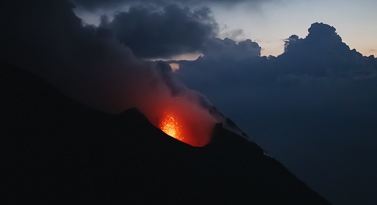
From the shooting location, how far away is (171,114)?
67125mm

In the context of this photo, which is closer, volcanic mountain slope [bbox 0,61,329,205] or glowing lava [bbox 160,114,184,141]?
volcanic mountain slope [bbox 0,61,329,205]

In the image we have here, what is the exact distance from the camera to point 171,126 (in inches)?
2537

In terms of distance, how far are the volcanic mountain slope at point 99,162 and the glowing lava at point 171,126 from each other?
8699mm

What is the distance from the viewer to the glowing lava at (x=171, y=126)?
62.1 metres

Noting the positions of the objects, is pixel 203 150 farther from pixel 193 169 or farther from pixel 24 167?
pixel 24 167

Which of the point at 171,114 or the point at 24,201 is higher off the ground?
the point at 171,114

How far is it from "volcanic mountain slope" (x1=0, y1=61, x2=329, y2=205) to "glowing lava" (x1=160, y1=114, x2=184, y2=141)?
870 cm

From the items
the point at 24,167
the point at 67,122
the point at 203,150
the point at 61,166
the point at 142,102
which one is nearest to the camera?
the point at 24,167

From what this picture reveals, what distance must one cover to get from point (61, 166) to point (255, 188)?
106 feet

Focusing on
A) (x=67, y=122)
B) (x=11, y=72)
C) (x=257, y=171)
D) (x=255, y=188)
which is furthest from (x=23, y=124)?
(x=257, y=171)

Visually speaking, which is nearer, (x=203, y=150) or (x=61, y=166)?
(x=61, y=166)

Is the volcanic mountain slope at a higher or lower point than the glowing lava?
lower

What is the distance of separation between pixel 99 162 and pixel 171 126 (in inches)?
1092

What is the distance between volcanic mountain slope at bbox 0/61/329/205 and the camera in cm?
3206
